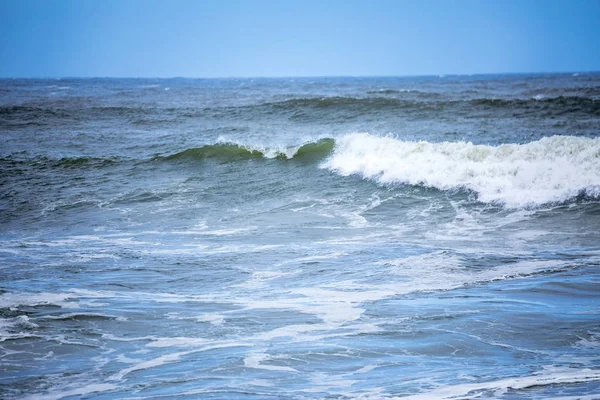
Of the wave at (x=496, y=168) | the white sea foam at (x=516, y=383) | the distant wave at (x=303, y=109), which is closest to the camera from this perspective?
the white sea foam at (x=516, y=383)

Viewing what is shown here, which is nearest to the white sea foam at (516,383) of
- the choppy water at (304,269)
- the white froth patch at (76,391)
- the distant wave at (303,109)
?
the choppy water at (304,269)

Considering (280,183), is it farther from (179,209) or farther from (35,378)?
(35,378)

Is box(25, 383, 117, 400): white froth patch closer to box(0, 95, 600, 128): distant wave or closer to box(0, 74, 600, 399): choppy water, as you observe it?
box(0, 74, 600, 399): choppy water

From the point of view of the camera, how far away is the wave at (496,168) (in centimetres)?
1263

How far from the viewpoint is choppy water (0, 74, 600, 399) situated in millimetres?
5246

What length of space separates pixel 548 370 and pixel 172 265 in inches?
208

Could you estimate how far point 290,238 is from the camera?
10852mm

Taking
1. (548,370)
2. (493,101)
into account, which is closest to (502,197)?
(548,370)

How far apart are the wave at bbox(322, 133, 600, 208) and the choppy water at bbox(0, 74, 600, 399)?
0.05 m

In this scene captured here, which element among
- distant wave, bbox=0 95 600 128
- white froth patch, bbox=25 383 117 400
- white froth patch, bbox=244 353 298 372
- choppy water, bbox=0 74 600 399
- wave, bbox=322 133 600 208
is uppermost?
distant wave, bbox=0 95 600 128

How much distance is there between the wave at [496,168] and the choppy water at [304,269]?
0.05 metres

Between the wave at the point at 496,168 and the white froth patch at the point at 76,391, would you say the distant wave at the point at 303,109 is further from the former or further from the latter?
the white froth patch at the point at 76,391

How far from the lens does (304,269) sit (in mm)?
8695

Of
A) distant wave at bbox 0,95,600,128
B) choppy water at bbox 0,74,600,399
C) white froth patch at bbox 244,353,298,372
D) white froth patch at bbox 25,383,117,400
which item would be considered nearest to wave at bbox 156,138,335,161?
choppy water at bbox 0,74,600,399
